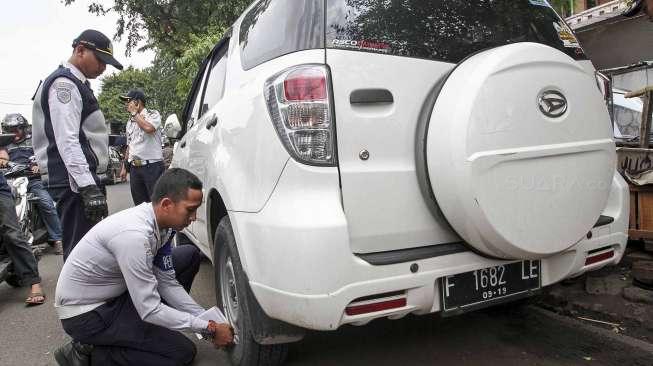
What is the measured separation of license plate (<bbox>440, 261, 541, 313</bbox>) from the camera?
81.4 inches

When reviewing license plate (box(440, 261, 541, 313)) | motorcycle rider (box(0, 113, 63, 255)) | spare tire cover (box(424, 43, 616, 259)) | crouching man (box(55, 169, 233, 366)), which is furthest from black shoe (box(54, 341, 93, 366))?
motorcycle rider (box(0, 113, 63, 255))

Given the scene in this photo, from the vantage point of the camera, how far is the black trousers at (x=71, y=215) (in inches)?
123

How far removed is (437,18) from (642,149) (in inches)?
88.5

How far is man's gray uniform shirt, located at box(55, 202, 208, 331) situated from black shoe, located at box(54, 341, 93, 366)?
0.22 metres

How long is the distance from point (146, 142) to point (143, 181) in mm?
406

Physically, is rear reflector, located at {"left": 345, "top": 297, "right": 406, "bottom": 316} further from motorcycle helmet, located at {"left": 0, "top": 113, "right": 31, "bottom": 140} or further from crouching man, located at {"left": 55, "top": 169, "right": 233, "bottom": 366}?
motorcycle helmet, located at {"left": 0, "top": 113, "right": 31, "bottom": 140}


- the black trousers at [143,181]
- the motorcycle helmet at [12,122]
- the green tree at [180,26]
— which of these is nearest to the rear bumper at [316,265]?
the black trousers at [143,181]

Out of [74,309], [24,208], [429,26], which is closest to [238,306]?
[74,309]

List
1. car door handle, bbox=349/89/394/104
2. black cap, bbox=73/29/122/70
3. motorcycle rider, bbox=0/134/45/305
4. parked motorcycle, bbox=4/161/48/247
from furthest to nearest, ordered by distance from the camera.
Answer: parked motorcycle, bbox=4/161/48/247 < motorcycle rider, bbox=0/134/45/305 < black cap, bbox=73/29/122/70 < car door handle, bbox=349/89/394/104

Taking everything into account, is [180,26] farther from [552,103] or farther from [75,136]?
[552,103]

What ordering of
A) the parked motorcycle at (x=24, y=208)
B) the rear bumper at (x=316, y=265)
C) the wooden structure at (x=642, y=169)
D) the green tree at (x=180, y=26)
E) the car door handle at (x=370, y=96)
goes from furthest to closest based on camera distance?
the green tree at (x=180, y=26)
the parked motorcycle at (x=24, y=208)
the wooden structure at (x=642, y=169)
the car door handle at (x=370, y=96)
the rear bumper at (x=316, y=265)

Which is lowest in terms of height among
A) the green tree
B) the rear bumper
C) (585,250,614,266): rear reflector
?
(585,250,614,266): rear reflector

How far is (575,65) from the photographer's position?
211 cm

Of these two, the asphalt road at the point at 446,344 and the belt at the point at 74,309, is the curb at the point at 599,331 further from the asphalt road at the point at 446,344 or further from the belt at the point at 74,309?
the belt at the point at 74,309
